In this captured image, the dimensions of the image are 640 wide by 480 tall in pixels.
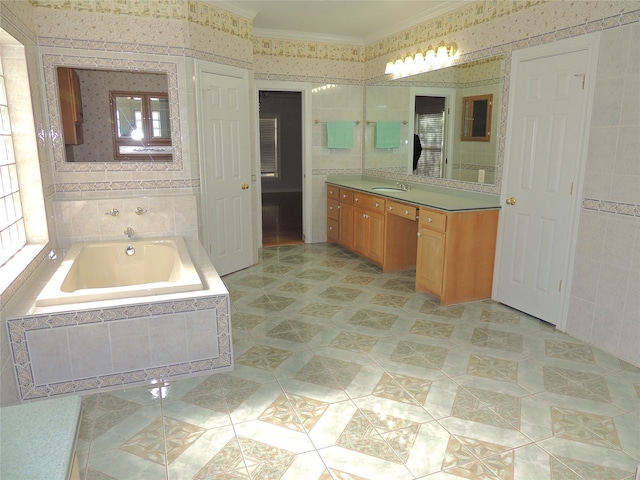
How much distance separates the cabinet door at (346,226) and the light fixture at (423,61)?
1.63 m

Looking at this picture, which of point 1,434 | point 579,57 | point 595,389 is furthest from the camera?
point 579,57

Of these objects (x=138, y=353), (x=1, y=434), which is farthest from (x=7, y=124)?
(x=1, y=434)

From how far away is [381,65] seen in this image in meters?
5.50

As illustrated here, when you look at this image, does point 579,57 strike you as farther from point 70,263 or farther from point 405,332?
point 70,263

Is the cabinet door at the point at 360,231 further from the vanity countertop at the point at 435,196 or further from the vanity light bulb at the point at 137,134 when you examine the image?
the vanity light bulb at the point at 137,134

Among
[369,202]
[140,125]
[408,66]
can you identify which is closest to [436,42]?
[408,66]

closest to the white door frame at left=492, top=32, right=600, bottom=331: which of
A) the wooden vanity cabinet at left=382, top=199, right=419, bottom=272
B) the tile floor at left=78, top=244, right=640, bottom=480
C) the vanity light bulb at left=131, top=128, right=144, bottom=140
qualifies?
the tile floor at left=78, top=244, right=640, bottom=480

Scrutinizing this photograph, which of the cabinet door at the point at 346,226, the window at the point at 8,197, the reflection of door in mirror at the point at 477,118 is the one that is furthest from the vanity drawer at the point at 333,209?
the window at the point at 8,197

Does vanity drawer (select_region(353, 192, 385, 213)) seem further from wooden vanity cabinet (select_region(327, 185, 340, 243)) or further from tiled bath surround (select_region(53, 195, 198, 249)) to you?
tiled bath surround (select_region(53, 195, 198, 249))

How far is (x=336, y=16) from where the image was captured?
4.77 metres

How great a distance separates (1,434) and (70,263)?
7.86 ft

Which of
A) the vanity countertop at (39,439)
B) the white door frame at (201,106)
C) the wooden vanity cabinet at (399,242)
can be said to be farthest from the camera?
the wooden vanity cabinet at (399,242)

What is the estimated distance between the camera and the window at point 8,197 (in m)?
2.77

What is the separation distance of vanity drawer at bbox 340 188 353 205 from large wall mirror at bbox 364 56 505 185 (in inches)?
23.8
